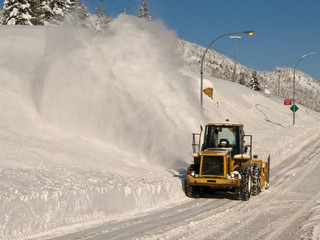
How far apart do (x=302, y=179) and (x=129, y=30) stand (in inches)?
401

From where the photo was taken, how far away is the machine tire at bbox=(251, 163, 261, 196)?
42.0 ft

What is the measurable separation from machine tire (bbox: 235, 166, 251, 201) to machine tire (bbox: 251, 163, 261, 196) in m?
0.53

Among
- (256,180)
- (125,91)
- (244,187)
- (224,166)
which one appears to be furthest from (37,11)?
(244,187)

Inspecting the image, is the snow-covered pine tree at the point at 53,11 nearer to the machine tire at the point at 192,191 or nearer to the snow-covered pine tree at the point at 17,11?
the snow-covered pine tree at the point at 17,11

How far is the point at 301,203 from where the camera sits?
11.4 meters

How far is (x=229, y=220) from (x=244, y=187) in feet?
9.16

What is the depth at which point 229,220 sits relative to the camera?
30.5 feet

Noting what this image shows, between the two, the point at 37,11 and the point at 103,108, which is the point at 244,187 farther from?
the point at 37,11

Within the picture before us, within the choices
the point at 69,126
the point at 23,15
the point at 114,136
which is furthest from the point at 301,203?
the point at 23,15

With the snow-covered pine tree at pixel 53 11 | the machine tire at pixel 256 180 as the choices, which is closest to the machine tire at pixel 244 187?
the machine tire at pixel 256 180

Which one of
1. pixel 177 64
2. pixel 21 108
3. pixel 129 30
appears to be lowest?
pixel 21 108

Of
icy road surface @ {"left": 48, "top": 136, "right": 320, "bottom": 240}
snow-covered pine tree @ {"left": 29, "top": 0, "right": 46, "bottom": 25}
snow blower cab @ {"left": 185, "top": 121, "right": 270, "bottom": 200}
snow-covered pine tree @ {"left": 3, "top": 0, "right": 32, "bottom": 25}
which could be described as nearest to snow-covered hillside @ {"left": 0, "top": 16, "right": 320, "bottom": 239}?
snow blower cab @ {"left": 185, "top": 121, "right": 270, "bottom": 200}

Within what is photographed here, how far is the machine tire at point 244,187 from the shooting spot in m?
11.9

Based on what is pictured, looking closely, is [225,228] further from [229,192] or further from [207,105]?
[207,105]
